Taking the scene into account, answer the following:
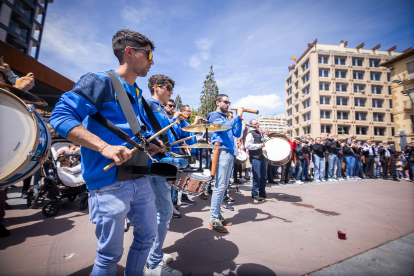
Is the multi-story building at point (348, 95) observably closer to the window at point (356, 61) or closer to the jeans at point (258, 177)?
the window at point (356, 61)

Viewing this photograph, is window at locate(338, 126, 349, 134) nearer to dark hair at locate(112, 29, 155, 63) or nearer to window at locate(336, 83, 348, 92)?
window at locate(336, 83, 348, 92)

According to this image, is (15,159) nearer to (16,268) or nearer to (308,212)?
(16,268)

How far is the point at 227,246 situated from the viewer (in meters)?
2.64

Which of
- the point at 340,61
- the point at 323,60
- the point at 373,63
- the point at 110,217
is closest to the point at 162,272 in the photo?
the point at 110,217

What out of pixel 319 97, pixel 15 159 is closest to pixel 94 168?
pixel 15 159

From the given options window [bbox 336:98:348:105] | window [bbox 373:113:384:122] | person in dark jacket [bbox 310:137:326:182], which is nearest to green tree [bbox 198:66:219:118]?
person in dark jacket [bbox 310:137:326:182]

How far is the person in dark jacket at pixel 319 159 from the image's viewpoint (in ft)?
29.9

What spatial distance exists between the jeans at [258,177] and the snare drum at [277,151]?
273 millimetres

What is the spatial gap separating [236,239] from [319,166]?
27.5ft

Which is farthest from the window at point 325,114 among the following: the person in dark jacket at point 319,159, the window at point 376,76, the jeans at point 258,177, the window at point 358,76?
the jeans at point 258,177

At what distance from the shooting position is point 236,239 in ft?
9.41

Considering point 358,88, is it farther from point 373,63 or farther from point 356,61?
point 373,63

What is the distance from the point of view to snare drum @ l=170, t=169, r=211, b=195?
83.0 inches

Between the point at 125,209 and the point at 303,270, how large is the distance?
2183 mm
